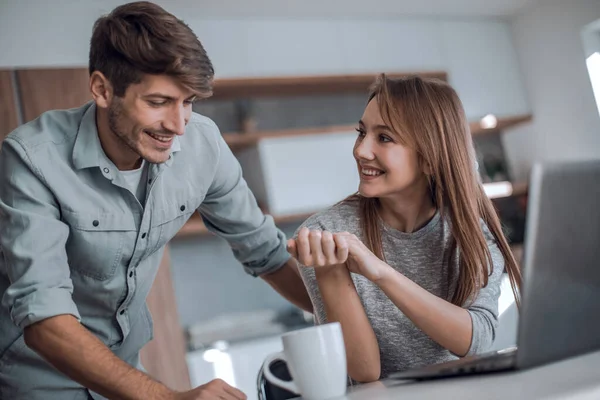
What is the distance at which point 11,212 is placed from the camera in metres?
1.13

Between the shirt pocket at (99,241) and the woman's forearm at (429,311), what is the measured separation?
56cm

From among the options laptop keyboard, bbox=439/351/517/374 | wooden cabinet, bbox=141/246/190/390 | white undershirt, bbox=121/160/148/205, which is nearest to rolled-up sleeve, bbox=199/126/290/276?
white undershirt, bbox=121/160/148/205

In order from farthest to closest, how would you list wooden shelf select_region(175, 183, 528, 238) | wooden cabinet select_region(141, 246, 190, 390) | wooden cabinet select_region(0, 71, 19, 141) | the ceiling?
the ceiling → wooden shelf select_region(175, 183, 528, 238) → wooden cabinet select_region(141, 246, 190, 390) → wooden cabinet select_region(0, 71, 19, 141)

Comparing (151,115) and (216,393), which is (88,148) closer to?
(151,115)

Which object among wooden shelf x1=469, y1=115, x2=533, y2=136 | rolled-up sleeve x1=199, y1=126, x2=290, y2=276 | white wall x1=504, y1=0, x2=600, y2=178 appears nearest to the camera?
rolled-up sleeve x1=199, y1=126, x2=290, y2=276

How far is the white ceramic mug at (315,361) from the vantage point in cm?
80

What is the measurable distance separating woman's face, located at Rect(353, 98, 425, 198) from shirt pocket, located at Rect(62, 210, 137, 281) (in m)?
0.52

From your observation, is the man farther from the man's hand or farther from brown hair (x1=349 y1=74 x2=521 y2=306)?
brown hair (x1=349 y1=74 x2=521 y2=306)

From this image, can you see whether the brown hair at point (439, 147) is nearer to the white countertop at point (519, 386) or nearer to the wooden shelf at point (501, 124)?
the white countertop at point (519, 386)

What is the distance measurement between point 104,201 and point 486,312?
77 centimetres

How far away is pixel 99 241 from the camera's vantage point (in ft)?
4.20

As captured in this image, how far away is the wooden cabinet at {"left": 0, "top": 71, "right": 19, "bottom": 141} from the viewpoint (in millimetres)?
2770

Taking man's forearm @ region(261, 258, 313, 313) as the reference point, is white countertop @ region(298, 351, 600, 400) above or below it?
below

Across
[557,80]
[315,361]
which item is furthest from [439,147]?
[557,80]
